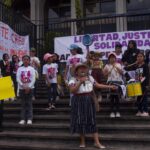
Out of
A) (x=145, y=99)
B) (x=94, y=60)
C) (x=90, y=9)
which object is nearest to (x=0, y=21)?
(x=94, y=60)

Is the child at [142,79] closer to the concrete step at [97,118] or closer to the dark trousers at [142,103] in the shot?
the dark trousers at [142,103]

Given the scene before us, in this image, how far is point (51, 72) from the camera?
37.4ft

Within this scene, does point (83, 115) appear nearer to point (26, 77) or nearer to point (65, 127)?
point (65, 127)

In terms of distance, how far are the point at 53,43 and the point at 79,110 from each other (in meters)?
7.88

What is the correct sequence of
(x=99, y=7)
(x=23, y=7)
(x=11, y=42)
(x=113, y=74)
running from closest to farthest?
(x=113, y=74)
(x=11, y=42)
(x=99, y=7)
(x=23, y=7)

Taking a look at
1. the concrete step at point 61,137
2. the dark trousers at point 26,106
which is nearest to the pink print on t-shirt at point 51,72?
the dark trousers at point 26,106

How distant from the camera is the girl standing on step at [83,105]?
8.65 m

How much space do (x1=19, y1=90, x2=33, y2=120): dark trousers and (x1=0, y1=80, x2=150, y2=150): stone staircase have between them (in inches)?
10.2

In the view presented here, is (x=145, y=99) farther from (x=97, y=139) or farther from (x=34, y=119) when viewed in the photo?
(x=34, y=119)

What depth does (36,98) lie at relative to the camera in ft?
41.3

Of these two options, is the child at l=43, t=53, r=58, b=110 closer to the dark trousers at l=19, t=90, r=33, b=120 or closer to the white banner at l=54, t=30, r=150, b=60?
the dark trousers at l=19, t=90, r=33, b=120

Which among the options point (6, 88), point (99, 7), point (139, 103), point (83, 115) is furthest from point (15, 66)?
point (99, 7)

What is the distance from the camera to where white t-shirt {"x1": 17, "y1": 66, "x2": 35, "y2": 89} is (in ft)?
34.7

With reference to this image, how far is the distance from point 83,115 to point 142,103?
185 cm
